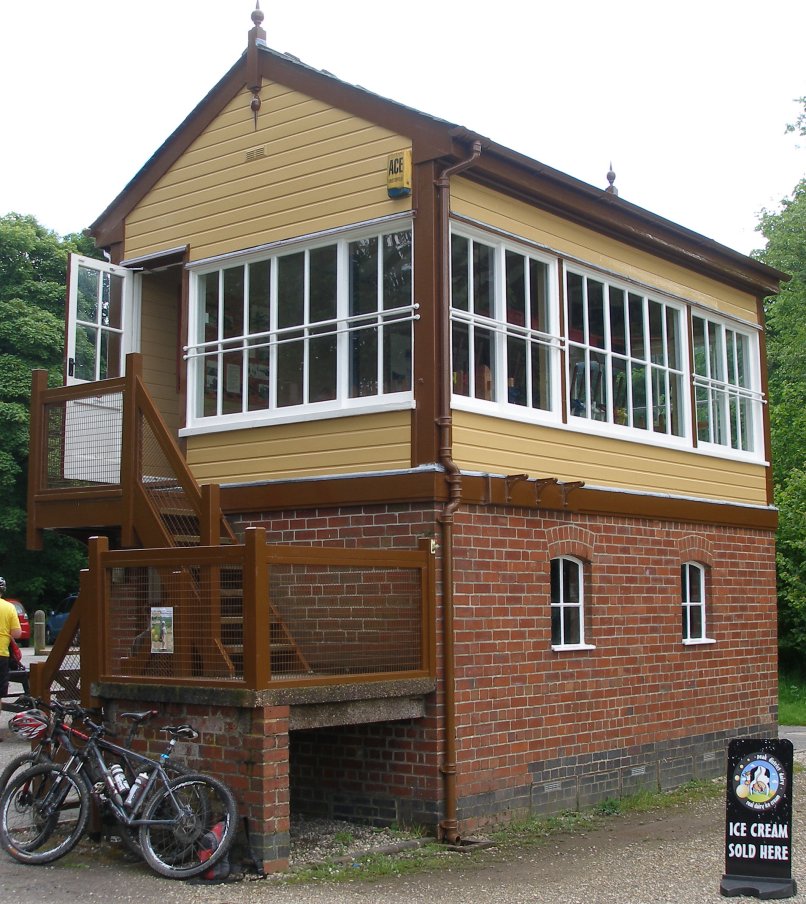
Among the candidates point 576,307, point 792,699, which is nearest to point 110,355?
point 576,307

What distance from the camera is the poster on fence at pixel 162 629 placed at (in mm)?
9438

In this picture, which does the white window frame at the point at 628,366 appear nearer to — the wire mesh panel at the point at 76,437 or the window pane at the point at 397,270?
the window pane at the point at 397,270

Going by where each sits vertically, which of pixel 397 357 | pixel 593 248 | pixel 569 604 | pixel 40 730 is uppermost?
pixel 593 248

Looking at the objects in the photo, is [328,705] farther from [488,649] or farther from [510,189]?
[510,189]

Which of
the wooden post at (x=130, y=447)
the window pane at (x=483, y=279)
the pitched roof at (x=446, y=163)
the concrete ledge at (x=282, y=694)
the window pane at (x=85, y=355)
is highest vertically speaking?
the pitched roof at (x=446, y=163)

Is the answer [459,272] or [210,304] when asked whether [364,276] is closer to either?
[459,272]

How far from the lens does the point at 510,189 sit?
11820 mm

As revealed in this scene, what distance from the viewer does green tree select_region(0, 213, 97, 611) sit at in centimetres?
3347

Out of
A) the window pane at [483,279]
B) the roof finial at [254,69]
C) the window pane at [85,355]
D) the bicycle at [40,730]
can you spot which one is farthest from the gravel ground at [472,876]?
the roof finial at [254,69]

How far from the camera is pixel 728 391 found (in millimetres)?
15359

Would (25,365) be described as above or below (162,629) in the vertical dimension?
above

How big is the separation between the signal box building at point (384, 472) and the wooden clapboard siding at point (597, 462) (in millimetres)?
42

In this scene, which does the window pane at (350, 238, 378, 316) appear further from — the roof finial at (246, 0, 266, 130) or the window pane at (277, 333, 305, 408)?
the roof finial at (246, 0, 266, 130)

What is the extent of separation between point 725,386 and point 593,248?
3.18m
